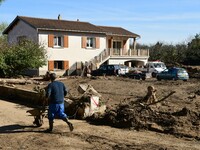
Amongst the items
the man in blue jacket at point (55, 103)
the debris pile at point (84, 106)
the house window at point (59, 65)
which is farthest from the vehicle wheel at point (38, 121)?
the house window at point (59, 65)

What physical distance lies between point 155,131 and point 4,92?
11.2 metres

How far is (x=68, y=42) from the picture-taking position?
42.6 m

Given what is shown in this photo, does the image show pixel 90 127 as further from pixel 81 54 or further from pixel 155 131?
pixel 81 54

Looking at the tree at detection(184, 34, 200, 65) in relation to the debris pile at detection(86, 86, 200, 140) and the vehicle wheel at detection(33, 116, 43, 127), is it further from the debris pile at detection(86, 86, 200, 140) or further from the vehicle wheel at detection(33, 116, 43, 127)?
the vehicle wheel at detection(33, 116, 43, 127)

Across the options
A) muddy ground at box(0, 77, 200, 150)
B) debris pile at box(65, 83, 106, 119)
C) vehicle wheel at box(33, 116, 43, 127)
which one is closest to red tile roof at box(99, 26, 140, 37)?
debris pile at box(65, 83, 106, 119)

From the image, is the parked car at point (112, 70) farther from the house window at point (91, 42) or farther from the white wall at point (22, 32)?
the white wall at point (22, 32)

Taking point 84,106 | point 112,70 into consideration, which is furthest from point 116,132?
point 112,70

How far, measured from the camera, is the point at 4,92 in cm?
2014

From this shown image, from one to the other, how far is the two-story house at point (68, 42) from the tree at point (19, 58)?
4461mm

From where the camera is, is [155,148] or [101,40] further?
[101,40]

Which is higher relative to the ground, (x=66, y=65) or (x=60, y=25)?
(x=60, y=25)

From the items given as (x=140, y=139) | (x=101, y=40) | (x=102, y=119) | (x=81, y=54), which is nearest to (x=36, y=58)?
(x=81, y=54)

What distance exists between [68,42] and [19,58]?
9.53 m

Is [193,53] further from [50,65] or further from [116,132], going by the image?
[116,132]
